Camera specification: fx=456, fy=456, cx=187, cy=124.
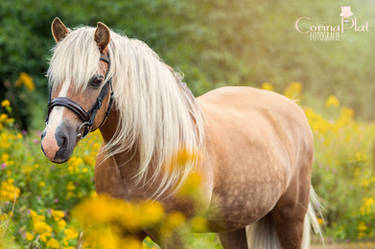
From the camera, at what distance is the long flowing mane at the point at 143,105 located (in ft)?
7.39

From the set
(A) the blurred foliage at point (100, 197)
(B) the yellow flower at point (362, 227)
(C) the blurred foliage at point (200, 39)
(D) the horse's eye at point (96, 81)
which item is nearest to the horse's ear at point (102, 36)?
(D) the horse's eye at point (96, 81)

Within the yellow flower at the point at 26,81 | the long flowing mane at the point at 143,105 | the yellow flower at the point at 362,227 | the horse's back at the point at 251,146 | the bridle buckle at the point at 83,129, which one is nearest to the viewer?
the bridle buckle at the point at 83,129

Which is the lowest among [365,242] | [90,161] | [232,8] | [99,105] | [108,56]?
[365,242]

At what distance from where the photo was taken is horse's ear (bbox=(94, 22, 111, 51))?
7.27 ft

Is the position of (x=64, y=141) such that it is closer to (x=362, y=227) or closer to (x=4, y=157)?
(x=4, y=157)

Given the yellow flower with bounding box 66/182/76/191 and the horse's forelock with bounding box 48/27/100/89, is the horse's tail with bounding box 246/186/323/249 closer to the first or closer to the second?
the yellow flower with bounding box 66/182/76/191

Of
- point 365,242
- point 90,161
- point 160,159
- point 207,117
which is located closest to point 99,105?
point 160,159

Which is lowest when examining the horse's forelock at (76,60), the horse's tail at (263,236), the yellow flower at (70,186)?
the horse's tail at (263,236)

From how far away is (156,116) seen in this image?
7.93 feet

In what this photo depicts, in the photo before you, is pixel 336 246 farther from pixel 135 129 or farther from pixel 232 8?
pixel 232 8

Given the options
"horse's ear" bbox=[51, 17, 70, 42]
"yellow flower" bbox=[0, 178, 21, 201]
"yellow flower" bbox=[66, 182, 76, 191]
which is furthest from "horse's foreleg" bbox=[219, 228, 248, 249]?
"horse's ear" bbox=[51, 17, 70, 42]

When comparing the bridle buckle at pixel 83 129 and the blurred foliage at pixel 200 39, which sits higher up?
the blurred foliage at pixel 200 39

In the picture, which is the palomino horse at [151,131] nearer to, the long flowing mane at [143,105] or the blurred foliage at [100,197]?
the long flowing mane at [143,105]

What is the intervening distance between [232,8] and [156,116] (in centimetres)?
738
